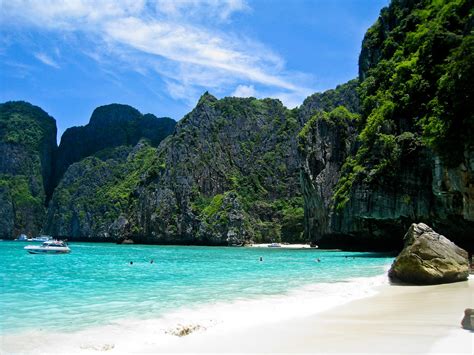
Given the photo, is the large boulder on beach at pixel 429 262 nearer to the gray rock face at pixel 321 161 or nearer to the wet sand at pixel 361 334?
the wet sand at pixel 361 334

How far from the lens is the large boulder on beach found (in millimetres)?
17219

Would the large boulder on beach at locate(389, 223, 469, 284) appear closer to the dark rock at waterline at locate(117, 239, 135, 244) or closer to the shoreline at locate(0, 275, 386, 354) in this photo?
the shoreline at locate(0, 275, 386, 354)

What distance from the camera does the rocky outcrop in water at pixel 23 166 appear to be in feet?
523

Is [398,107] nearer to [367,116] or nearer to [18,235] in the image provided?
[367,116]

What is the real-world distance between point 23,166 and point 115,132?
38473 millimetres

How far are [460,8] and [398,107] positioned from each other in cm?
948

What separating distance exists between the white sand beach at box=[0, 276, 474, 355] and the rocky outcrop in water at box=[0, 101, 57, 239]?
162 m

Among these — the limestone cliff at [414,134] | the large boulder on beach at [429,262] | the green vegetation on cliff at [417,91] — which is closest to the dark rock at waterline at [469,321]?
the large boulder on beach at [429,262]

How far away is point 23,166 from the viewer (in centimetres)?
17962

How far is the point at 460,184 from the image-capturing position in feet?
92.2

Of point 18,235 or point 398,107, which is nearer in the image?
point 398,107

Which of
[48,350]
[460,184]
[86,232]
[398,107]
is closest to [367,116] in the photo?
[398,107]

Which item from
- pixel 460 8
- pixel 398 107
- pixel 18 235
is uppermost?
pixel 460 8

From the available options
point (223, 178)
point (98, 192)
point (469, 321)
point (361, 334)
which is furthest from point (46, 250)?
point (98, 192)
